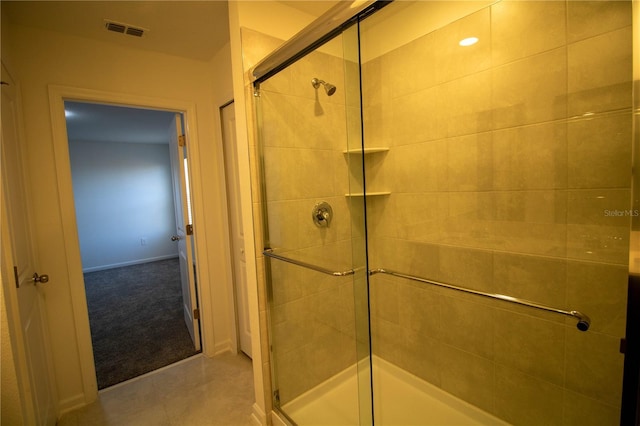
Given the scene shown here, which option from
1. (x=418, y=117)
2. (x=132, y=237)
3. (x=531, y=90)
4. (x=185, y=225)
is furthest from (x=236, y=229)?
(x=132, y=237)

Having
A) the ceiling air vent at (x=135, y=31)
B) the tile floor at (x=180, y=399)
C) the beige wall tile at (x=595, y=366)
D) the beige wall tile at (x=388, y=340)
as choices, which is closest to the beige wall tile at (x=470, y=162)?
the beige wall tile at (x=595, y=366)

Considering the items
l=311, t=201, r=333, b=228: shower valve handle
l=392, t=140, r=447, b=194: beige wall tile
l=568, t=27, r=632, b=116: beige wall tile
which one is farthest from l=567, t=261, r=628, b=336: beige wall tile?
l=311, t=201, r=333, b=228: shower valve handle

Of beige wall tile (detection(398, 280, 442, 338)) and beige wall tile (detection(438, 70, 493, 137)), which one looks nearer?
beige wall tile (detection(438, 70, 493, 137))

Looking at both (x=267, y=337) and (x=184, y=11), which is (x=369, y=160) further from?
A: (x=184, y=11)

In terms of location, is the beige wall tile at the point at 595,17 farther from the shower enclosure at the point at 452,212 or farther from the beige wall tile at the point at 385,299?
the beige wall tile at the point at 385,299

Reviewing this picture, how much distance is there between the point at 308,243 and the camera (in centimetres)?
166

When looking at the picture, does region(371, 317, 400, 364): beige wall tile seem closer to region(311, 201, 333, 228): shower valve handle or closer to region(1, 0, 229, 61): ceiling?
region(311, 201, 333, 228): shower valve handle

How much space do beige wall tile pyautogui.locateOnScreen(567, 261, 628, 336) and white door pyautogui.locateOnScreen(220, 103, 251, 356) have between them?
202cm

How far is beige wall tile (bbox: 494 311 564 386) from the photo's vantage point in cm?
125

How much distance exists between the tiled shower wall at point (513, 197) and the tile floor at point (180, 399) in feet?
3.90

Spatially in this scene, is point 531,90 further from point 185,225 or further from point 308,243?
point 185,225

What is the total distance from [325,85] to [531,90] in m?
0.95

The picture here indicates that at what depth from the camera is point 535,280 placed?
129 cm

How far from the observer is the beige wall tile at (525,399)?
50.2 inches
